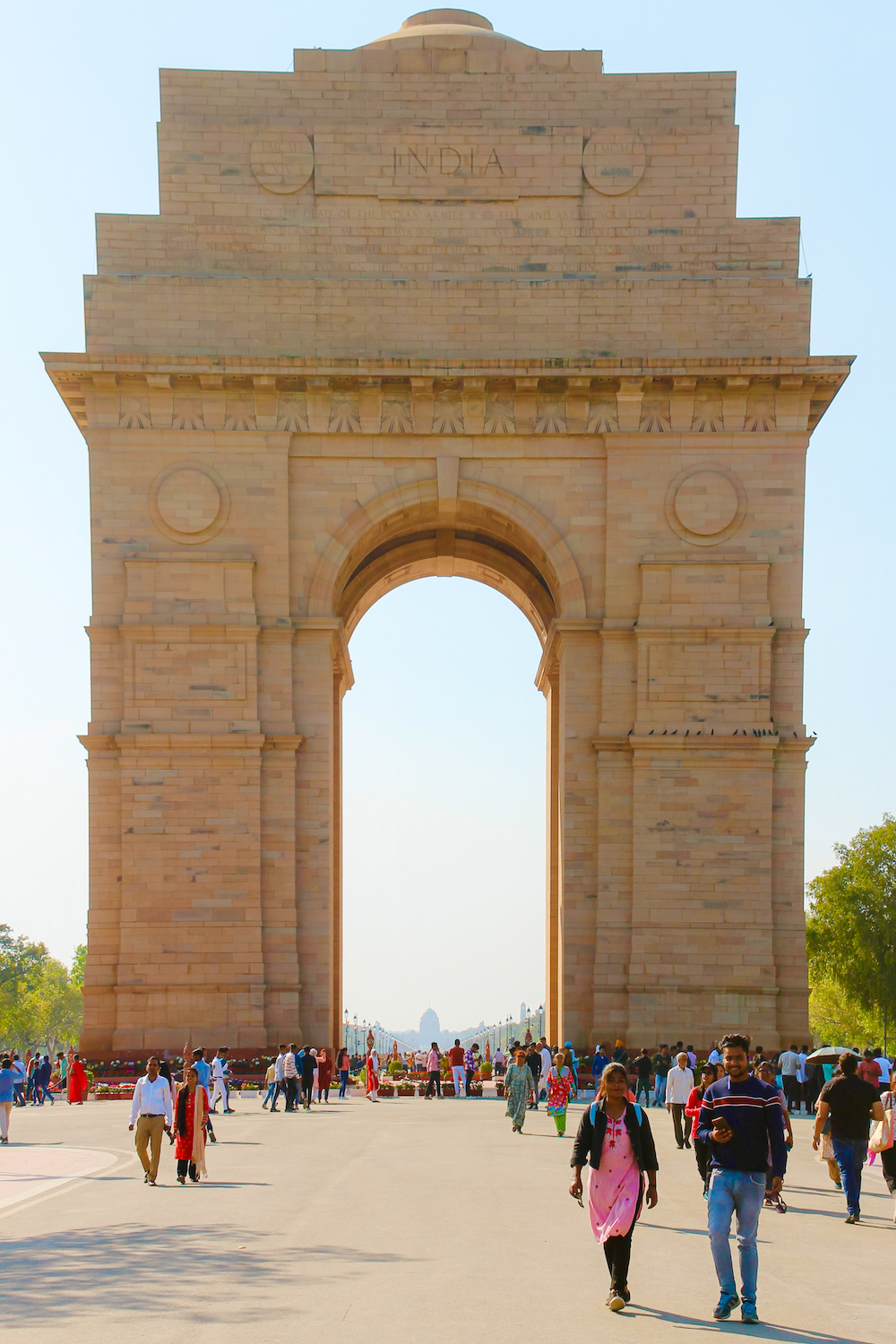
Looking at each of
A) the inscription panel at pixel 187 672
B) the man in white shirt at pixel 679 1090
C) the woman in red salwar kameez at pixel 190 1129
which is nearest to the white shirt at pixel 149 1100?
the woman in red salwar kameez at pixel 190 1129

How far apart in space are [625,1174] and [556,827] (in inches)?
1174

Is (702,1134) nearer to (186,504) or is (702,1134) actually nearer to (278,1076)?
(278,1076)

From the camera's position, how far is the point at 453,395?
3797cm

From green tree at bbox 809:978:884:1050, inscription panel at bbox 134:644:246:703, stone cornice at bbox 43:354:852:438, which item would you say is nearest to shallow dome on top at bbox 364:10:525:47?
stone cornice at bbox 43:354:852:438

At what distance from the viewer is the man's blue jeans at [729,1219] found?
10844 mm

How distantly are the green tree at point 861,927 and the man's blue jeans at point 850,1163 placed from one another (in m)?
46.3

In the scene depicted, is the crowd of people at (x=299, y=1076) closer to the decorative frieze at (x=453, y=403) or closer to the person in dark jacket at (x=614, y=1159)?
the decorative frieze at (x=453, y=403)

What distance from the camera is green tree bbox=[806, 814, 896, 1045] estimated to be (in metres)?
62.2

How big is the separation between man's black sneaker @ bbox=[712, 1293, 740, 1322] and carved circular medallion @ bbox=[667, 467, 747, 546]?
2818 cm

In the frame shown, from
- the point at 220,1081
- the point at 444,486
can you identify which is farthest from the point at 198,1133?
the point at 444,486

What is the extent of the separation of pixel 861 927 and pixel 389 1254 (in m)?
52.4

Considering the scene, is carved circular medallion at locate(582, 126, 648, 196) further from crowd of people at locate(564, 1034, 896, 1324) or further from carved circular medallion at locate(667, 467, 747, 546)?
crowd of people at locate(564, 1034, 896, 1324)

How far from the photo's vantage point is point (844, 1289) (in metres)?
11.8

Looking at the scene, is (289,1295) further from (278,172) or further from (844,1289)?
(278,172)
